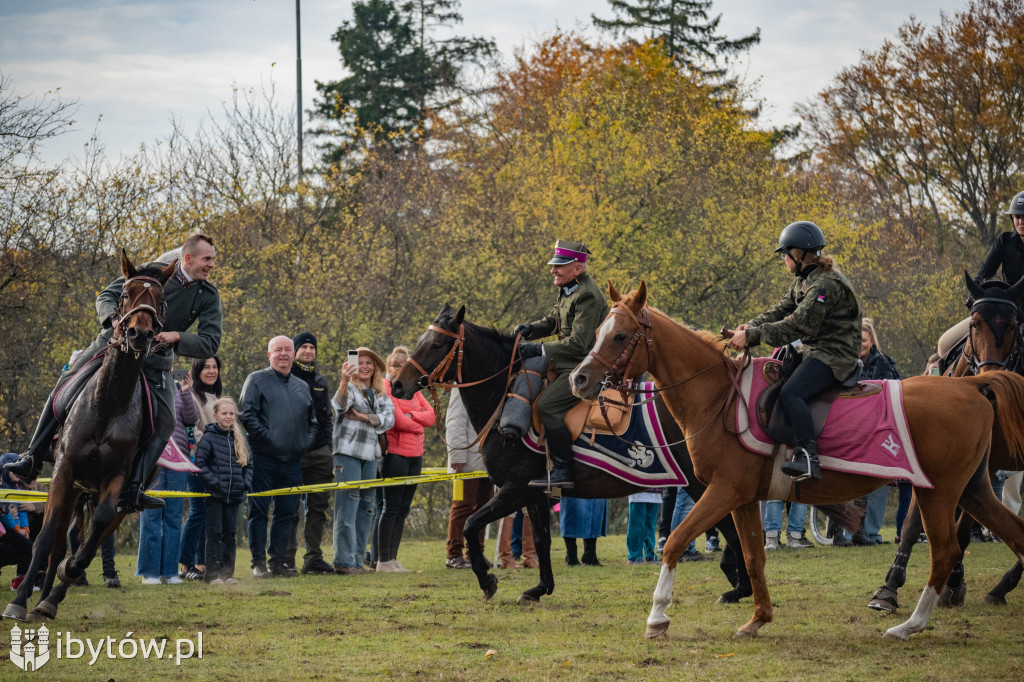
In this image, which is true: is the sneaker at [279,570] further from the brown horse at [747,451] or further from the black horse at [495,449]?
the brown horse at [747,451]

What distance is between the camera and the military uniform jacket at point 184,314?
31.0ft

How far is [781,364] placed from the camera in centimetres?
850

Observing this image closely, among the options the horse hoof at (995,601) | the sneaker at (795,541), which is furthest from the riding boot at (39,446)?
the sneaker at (795,541)

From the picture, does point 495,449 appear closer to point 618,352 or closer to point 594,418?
point 594,418

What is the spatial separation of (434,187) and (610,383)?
81.5ft

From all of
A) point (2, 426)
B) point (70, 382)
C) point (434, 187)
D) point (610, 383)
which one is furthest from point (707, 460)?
point (434, 187)

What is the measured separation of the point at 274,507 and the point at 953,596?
7.88 meters

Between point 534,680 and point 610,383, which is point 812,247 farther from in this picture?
point 534,680

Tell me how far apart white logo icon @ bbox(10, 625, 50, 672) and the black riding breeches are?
5.49 m

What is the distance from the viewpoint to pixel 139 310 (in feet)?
28.2

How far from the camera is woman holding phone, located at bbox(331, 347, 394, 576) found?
538 inches

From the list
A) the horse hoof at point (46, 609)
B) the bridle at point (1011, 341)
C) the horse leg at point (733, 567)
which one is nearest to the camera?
the horse hoof at point (46, 609)

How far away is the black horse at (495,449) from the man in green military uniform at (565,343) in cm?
24

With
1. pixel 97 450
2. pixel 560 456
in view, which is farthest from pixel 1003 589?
pixel 97 450
